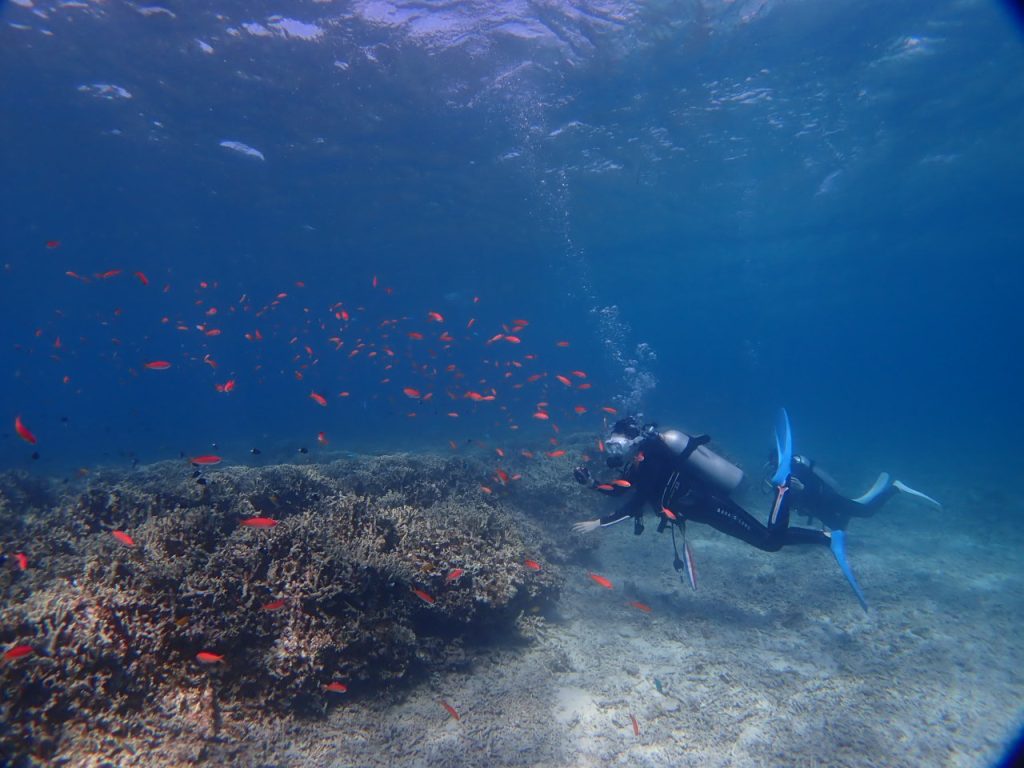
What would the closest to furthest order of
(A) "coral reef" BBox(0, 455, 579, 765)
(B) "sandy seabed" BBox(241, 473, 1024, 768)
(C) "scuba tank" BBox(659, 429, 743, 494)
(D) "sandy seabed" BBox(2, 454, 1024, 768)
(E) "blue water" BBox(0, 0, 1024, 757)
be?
1. (A) "coral reef" BBox(0, 455, 579, 765)
2. (D) "sandy seabed" BBox(2, 454, 1024, 768)
3. (B) "sandy seabed" BBox(241, 473, 1024, 768)
4. (C) "scuba tank" BBox(659, 429, 743, 494)
5. (E) "blue water" BBox(0, 0, 1024, 757)

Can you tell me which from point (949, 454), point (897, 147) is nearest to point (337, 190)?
point (897, 147)

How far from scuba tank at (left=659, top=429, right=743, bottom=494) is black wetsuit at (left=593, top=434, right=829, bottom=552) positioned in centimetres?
8

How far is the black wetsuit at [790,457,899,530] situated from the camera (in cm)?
1055

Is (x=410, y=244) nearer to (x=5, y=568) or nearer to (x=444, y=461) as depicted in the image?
(x=444, y=461)

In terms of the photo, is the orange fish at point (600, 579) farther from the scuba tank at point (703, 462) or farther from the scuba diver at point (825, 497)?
the scuba diver at point (825, 497)

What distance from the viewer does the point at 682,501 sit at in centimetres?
741

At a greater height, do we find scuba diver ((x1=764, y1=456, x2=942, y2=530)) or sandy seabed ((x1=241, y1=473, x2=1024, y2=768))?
scuba diver ((x1=764, y1=456, x2=942, y2=530))

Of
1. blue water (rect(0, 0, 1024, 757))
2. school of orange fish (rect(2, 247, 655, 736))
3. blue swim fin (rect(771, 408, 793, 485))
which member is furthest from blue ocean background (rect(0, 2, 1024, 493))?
blue swim fin (rect(771, 408, 793, 485))

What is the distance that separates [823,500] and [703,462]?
520cm

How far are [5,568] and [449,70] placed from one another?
18.4 meters

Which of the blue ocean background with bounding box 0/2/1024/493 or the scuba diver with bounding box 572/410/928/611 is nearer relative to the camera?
the scuba diver with bounding box 572/410/928/611

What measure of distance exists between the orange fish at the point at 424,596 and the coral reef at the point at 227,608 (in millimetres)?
25

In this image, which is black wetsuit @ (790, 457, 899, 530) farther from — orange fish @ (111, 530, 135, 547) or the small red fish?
the small red fish

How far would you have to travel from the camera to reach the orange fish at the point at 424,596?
534 cm
